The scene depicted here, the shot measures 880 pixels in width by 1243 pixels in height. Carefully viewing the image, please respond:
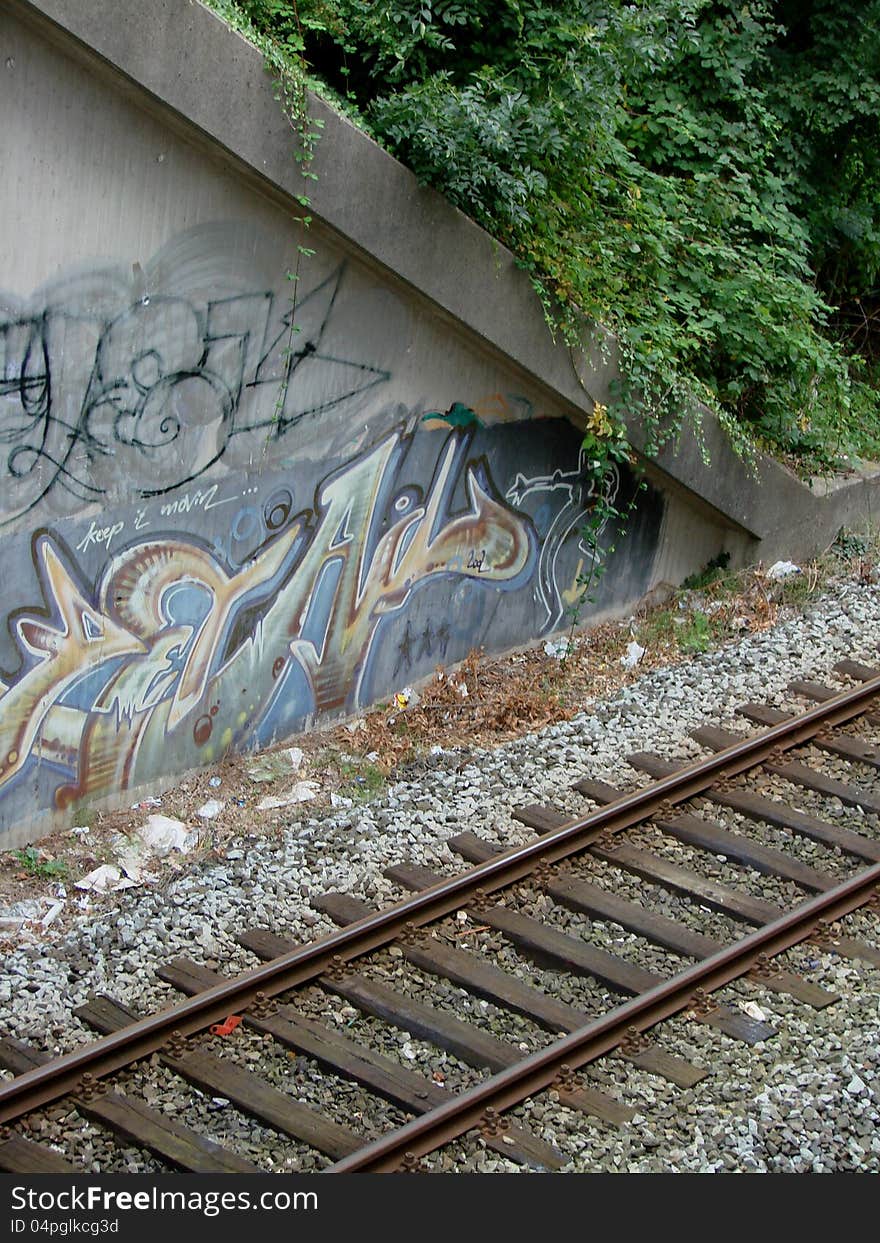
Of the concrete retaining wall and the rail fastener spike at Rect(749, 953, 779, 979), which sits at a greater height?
the concrete retaining wall

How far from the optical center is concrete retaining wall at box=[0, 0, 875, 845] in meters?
7.00

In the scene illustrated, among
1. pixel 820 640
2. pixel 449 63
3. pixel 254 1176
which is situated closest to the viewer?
pixel 254 1176

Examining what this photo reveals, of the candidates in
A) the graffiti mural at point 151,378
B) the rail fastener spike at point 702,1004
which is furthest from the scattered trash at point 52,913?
the rail fastener spike at point 702,1004

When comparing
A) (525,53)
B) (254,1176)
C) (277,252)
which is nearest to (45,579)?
(277,252)

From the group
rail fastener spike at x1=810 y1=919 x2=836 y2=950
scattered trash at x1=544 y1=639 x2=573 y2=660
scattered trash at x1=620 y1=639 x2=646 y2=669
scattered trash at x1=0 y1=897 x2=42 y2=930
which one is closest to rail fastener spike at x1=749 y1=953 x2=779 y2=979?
rail fastener spike at x1=810 y1=919 x2=836 y2=950

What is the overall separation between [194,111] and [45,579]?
255cm

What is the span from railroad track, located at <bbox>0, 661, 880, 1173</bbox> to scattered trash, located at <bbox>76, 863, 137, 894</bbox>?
102 cm

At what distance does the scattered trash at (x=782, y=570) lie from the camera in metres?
11.9

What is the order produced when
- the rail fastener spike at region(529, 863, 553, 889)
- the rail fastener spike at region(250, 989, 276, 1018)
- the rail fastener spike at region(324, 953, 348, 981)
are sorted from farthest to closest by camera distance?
the rail fastener spike at region(529, 863, 553, 889), the rail fastener spike at region(324, 953, 348, 981), the rail fastener spike at region(250, 989, 276, 1018)

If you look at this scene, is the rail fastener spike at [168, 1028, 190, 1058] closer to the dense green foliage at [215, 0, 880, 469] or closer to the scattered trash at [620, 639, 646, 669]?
the dense green foliage at [215, 0, 880, 469]

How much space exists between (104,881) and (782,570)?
262 inches

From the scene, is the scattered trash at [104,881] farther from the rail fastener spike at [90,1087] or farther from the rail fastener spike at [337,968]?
the rail fastener spike at [90,1087]

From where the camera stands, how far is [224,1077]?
19.5 feet

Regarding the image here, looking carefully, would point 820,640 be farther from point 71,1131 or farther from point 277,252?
point 71,1131
